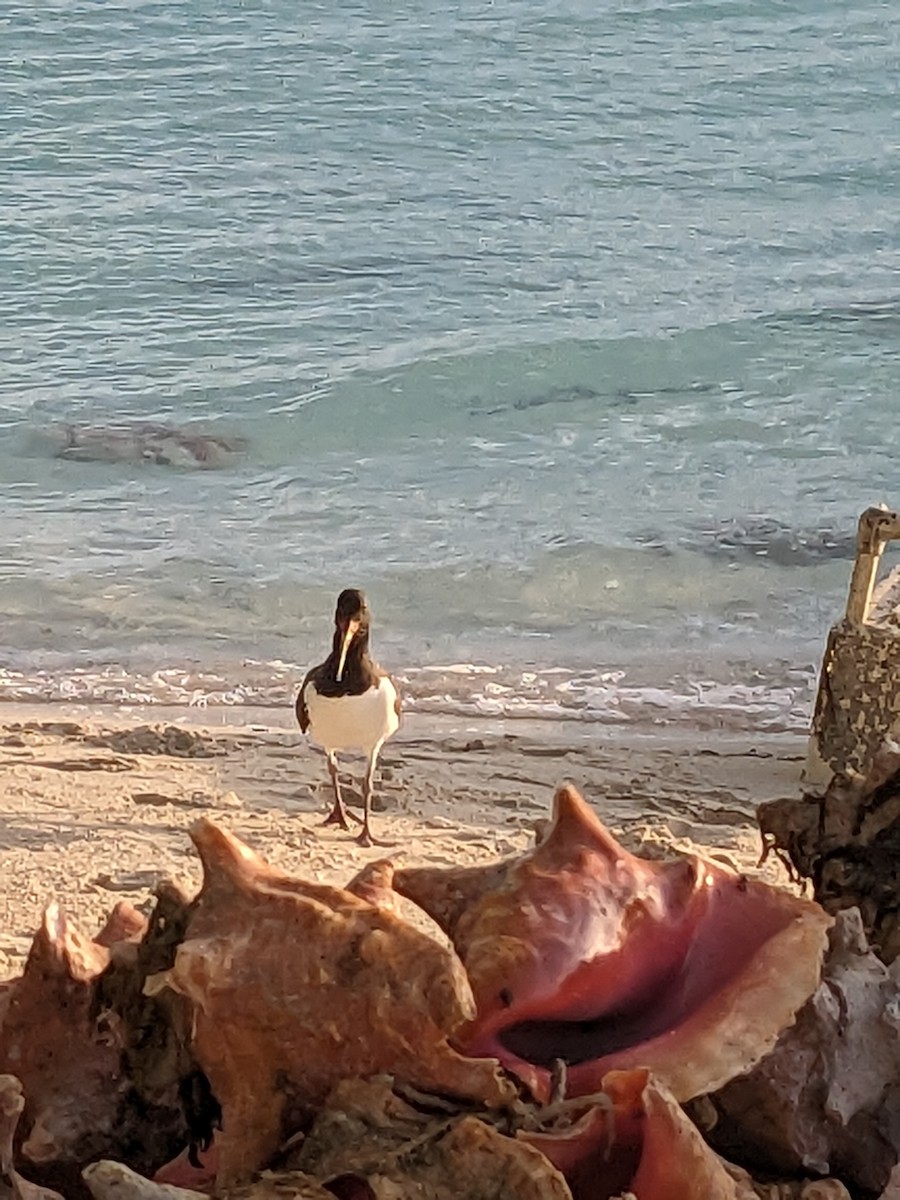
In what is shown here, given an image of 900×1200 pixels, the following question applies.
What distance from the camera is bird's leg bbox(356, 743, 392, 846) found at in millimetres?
5332

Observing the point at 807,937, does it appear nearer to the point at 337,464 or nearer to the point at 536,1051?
the point at 536,1051

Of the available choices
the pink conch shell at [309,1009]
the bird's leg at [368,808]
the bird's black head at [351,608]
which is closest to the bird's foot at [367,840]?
the bird's leg at [368,808]

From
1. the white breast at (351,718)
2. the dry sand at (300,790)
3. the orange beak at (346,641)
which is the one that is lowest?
the dry sand at (300,790)

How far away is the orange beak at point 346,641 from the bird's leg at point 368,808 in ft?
0.90

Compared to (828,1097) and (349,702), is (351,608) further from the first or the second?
(828,1097)

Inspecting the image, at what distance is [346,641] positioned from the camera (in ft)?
19.4

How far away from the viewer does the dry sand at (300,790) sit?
4.84 m

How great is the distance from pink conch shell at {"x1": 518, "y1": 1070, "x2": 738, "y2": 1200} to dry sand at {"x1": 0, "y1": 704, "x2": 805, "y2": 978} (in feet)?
10.9

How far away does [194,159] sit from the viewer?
19516mm

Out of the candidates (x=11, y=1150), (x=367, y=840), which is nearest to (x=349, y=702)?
(x=367, y=840)

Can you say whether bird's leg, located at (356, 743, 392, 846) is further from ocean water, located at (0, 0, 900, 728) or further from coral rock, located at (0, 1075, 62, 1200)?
coral rock, located at (0, 1075, 62, 1200)

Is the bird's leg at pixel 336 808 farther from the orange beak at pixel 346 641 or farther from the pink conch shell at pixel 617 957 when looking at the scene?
the pink conch shell at pixel 617 957

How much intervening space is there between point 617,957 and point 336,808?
4.71m

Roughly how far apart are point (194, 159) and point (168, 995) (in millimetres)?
19250
